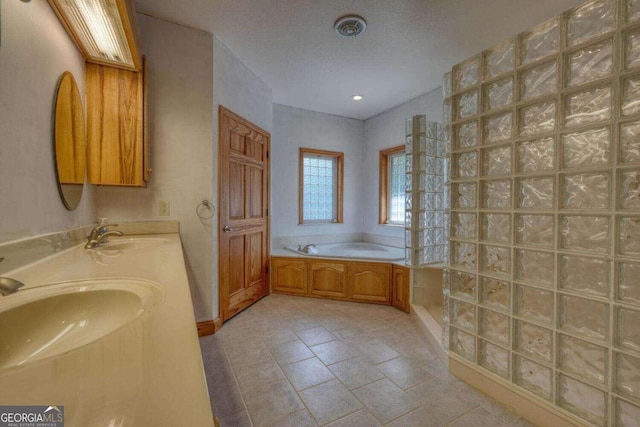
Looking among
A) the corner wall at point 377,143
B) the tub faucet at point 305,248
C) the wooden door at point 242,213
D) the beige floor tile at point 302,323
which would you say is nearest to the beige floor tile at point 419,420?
the beige floor tile at point 302,323

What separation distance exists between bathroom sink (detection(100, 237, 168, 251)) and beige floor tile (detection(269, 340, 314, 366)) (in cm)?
112

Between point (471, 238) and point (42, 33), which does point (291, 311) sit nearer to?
point (471, 238)

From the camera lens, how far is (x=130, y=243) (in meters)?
1.80

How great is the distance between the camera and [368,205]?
448cm

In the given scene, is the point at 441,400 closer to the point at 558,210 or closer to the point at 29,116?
the point at 558,210

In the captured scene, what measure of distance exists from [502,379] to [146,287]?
5.92 feet

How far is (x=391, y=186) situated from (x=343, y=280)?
1718 mm

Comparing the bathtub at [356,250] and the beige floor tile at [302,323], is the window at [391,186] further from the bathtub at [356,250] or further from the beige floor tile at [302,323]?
the beige floor tile at [302,323]

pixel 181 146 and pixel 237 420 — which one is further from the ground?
pixel 181 146

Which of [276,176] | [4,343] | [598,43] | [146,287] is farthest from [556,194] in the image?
[276,176]

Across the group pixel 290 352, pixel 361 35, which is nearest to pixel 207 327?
pixel 290 352

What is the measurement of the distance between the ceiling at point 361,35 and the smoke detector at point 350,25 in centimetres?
4

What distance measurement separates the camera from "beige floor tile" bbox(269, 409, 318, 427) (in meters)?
1.42

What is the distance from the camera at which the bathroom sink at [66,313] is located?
2.18 feet
